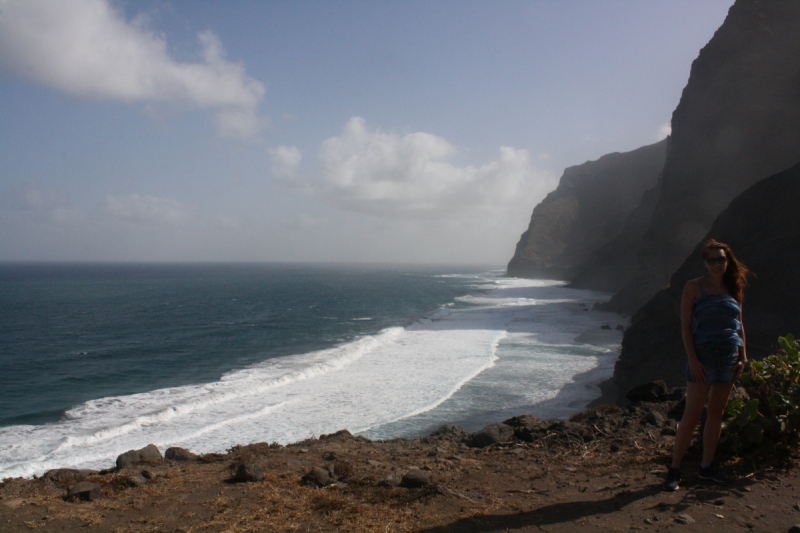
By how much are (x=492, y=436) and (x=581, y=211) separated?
363 ft

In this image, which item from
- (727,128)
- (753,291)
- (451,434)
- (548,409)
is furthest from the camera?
(727,128)

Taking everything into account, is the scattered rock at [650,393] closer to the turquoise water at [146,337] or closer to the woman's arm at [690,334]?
the woman's arm at [690,334]

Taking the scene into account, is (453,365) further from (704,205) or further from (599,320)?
(704,205)

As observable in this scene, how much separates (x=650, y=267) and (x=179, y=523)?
4048 centimetres

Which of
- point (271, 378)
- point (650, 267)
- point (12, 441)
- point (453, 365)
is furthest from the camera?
point (650, 267)

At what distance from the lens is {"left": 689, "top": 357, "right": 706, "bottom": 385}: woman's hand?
3887 mm

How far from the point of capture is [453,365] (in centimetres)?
2092

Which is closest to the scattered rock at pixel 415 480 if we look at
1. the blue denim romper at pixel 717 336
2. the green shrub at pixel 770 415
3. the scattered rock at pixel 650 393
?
the blue denim romper at pixel 717 336

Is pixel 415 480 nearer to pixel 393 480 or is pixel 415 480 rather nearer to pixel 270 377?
pixel 393 480

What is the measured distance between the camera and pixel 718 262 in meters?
3.95

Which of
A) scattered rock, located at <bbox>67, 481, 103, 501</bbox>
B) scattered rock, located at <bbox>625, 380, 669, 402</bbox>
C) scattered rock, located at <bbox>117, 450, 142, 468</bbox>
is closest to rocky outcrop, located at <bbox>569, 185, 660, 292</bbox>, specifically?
scattered rock, located at <bbox>625, 380, 669, 402</bbox>

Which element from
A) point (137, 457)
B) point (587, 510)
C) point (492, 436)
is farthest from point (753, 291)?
point (137, 457)

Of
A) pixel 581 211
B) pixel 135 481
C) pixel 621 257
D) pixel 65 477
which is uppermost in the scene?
pixel 581 211

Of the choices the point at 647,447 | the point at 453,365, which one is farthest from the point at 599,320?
the point at 647,447
